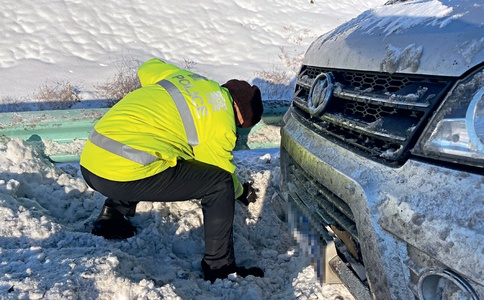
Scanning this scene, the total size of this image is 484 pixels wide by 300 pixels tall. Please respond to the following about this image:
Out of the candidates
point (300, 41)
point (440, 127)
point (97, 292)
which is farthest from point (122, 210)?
point (300, 41)

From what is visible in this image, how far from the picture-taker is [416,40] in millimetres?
1702

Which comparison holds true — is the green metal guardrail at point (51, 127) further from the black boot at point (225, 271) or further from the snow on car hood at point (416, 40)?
the snow on car hood at point (416, 40)

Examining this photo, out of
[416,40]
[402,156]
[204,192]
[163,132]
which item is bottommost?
[204,192]

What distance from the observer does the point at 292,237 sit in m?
2.71

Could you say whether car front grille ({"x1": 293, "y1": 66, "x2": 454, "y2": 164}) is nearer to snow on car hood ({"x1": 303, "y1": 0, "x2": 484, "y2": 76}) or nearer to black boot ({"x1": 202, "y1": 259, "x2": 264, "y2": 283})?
snow on car hood ({"x1": 303, "y1": 0, "x2": 484, "y2": 76})

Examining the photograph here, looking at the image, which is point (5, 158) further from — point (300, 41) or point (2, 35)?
point (300, 41)

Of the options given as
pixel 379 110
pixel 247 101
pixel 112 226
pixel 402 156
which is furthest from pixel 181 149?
pixel 402 156

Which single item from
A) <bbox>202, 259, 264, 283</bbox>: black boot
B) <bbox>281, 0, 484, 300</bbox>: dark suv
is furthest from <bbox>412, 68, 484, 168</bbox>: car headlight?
<bbox>202, 259, 264, 283</bbox>: black boot

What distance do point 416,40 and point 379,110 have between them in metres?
0.32

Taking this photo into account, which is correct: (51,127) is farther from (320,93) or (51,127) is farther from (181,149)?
(320,93)

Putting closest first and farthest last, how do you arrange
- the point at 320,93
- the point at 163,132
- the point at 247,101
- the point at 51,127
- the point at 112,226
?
the point at 320,93, the point at 163,132, the point at 247,101, the point at 112,226, the point at 51,127

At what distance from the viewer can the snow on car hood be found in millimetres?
1520

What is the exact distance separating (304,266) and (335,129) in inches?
38.0

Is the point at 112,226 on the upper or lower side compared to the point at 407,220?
lower
